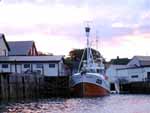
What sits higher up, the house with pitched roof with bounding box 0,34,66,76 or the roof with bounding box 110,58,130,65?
the roof with bounding box 110,58,130,65

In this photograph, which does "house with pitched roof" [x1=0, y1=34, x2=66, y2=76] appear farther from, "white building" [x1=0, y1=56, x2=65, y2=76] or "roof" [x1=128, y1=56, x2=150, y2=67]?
"roof" [x1=128, y1=56, x2=150, y2=67]

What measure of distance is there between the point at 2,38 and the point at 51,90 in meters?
15.1

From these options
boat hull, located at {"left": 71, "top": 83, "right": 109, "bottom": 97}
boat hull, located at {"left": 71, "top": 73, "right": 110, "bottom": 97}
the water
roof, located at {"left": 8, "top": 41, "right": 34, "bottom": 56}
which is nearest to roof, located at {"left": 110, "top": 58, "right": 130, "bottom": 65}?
roof, located at {"left": 8, "top": 41, "right": 34, "bottom": 56}

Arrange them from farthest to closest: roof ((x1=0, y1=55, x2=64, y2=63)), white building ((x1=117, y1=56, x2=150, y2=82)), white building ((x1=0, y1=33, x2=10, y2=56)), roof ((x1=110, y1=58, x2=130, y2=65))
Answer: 1. roof ((x1=110, y1=58, x2=130, y2=65))
2. white building ((x1=117, y1=56, x2=150, y2=82))
3. white building ((x1=0, y1=33, x2=10, y2=56))
4. roof ((x1=0, y1=55, x2=64, y2=63))

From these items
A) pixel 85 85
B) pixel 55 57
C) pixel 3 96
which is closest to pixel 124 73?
pixel 55 57

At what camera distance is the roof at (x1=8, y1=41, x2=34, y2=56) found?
112 metres

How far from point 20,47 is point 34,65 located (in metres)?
17.6

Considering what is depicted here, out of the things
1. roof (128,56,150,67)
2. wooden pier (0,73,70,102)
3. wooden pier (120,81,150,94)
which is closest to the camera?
wooden pier (0,73,70,102)

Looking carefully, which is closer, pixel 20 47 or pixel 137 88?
pixel 137 88

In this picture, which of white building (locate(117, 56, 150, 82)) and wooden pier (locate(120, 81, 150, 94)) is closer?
wooden pier (locate(120, 81, 150, 94))

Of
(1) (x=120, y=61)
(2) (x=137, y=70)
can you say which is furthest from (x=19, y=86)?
(1) (x=120, y=61)

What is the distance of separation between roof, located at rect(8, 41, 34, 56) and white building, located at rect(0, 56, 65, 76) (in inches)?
553

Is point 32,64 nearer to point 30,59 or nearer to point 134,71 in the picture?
point 30,59

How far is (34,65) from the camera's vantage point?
9712 centimetres
